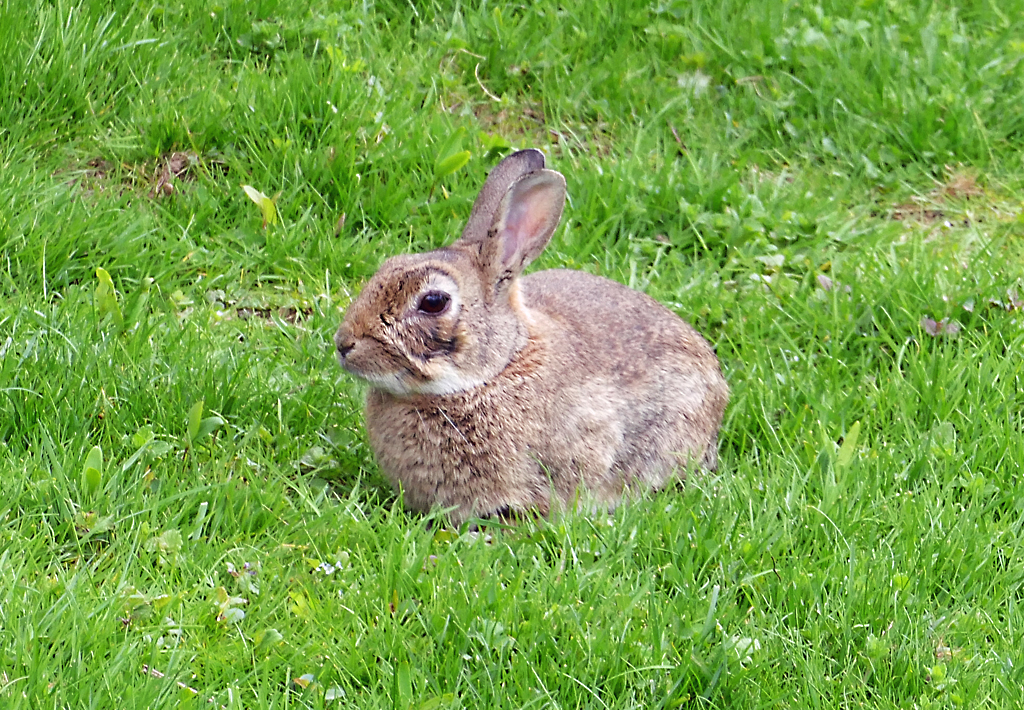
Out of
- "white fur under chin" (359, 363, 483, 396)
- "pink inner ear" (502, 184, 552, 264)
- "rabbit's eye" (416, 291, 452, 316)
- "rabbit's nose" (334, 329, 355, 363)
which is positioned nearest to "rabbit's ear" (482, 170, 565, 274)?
"pink inner ear" (502, 184, 552, 264)

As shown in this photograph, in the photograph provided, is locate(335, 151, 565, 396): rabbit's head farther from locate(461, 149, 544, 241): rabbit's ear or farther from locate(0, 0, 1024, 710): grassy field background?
locate(0, 0, 1024, 710): grassy field background

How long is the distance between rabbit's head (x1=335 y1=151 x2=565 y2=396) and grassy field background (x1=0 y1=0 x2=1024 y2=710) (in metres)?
0.47

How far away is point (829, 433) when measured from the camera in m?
4.74

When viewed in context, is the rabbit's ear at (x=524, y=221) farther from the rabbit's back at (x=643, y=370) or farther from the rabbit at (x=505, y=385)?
the rabbit's back at (x=643, y=370)

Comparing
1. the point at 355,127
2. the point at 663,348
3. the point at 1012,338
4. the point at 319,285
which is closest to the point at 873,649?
the point at 663,348

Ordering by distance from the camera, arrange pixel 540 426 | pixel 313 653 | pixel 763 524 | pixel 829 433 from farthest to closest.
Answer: pixel 829 433
pixel 540 426
pixel 763 524
pixel 313 653

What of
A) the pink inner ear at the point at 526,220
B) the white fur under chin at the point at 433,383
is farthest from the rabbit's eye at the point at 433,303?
the pink inner ear at the point at 526,220

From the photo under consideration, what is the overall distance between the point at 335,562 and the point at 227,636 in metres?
0.45

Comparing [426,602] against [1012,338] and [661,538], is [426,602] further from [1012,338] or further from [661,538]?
[1012,338]

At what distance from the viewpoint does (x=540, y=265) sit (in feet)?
18.9

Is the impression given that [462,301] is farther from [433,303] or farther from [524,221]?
[524,221]

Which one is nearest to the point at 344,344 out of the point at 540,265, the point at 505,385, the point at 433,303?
the point at 433,303

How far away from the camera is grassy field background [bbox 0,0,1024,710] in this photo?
3.61 metres

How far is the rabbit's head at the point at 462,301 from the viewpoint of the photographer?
13.9 ft
